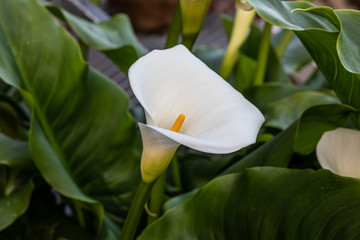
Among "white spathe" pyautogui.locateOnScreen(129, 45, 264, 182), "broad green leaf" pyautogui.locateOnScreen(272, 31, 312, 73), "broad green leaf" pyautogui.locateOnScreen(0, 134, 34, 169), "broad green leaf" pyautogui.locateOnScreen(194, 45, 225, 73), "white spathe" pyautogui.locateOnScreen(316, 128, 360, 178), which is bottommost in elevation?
"broad green leaf" pyautogui.locateOnScreen(272, 31, 312, 73)

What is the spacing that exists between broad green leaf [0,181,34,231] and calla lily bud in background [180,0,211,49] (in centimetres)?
25

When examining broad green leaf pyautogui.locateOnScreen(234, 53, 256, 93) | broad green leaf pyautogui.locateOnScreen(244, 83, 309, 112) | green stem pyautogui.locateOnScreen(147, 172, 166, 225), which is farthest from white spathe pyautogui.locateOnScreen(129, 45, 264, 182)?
broad green leaf pyautogui.locateOnScreen(234, 53, 256, 93)

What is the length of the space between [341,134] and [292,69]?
493mm

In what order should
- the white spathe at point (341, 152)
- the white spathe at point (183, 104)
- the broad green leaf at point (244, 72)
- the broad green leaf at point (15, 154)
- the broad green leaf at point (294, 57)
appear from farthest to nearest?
the broad green leaf at point (294, 57) < the broad green leaf at point (244, 72) < the broad green leaf at point (15, 154) < the white spathe at point (341, 152) < the white spathe at point (183, 104)

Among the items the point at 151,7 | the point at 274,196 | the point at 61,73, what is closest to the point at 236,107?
the point at 274,196

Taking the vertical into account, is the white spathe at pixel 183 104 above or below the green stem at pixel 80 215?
above

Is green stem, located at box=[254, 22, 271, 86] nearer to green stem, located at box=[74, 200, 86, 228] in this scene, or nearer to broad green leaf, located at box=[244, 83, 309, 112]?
broad green leaf, located at box=[244, 83, 309, 112]

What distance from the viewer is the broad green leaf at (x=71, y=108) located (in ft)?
1.90

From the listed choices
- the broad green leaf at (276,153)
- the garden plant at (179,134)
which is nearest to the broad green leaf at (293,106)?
the garden plant at (179,134)

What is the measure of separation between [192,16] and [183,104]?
12cm

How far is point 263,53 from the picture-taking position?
73 cm

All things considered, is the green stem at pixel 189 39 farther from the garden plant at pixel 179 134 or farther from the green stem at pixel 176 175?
the green stem at pixel 176 175

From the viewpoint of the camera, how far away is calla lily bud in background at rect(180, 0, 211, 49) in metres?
0.47

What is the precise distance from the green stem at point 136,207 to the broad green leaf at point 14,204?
166mm
